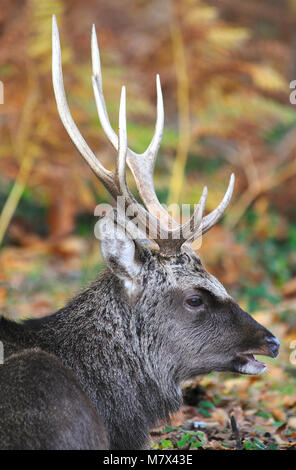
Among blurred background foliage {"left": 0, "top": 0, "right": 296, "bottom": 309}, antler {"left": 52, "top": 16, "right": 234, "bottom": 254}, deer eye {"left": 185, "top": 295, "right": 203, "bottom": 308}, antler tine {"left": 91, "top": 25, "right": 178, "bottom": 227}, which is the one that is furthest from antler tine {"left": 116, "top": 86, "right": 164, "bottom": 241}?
blurred background foliage {"left": 0, "top": 0, "right": 296, "bottom": 309}

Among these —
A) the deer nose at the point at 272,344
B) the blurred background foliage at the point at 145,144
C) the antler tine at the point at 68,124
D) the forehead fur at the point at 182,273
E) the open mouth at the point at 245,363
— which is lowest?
the open mouth at the point at 245,363

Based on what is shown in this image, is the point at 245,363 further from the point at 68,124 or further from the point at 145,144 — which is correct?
the point at 145,144

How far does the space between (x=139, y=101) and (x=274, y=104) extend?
236cm

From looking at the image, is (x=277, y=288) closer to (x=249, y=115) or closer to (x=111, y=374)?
(x=249, y=115)

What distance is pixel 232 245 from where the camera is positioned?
10086 mm

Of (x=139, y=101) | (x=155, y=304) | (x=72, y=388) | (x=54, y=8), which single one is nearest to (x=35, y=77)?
(x=54, y=8)

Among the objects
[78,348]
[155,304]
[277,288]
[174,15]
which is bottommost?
[78,348]

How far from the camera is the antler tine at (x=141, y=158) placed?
17.1ft

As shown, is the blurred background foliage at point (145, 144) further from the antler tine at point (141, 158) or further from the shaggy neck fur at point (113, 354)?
the shaggy neck fur at point (113, 354)

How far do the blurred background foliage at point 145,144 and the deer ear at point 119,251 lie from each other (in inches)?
134

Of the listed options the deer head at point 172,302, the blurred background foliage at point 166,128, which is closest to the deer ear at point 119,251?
the deer head at point 172,302

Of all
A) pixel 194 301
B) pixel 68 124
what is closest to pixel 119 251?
pixel 194 301

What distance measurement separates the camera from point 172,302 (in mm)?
4754

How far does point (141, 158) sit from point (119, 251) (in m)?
1.26
